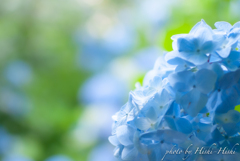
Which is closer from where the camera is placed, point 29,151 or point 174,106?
point 174,106

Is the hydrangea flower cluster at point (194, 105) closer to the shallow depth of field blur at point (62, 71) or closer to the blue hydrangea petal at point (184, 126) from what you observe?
the blue hydrangea petal at point (184, 126)

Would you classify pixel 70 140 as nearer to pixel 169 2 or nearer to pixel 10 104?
pixel 10 104

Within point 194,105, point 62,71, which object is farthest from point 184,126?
point 62,71

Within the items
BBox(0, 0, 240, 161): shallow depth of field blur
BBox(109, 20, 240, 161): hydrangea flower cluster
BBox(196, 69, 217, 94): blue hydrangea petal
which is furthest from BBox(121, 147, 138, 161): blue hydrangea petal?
BBox(0, 0, 240, 161): shallow depth of field blur

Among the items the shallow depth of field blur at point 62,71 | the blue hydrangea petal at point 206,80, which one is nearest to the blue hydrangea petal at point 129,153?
the blue hydrangea petal at point 206,80

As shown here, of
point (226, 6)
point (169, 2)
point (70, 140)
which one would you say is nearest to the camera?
point (226, 6)

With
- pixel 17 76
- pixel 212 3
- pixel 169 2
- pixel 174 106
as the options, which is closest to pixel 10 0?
pixel 17 76
